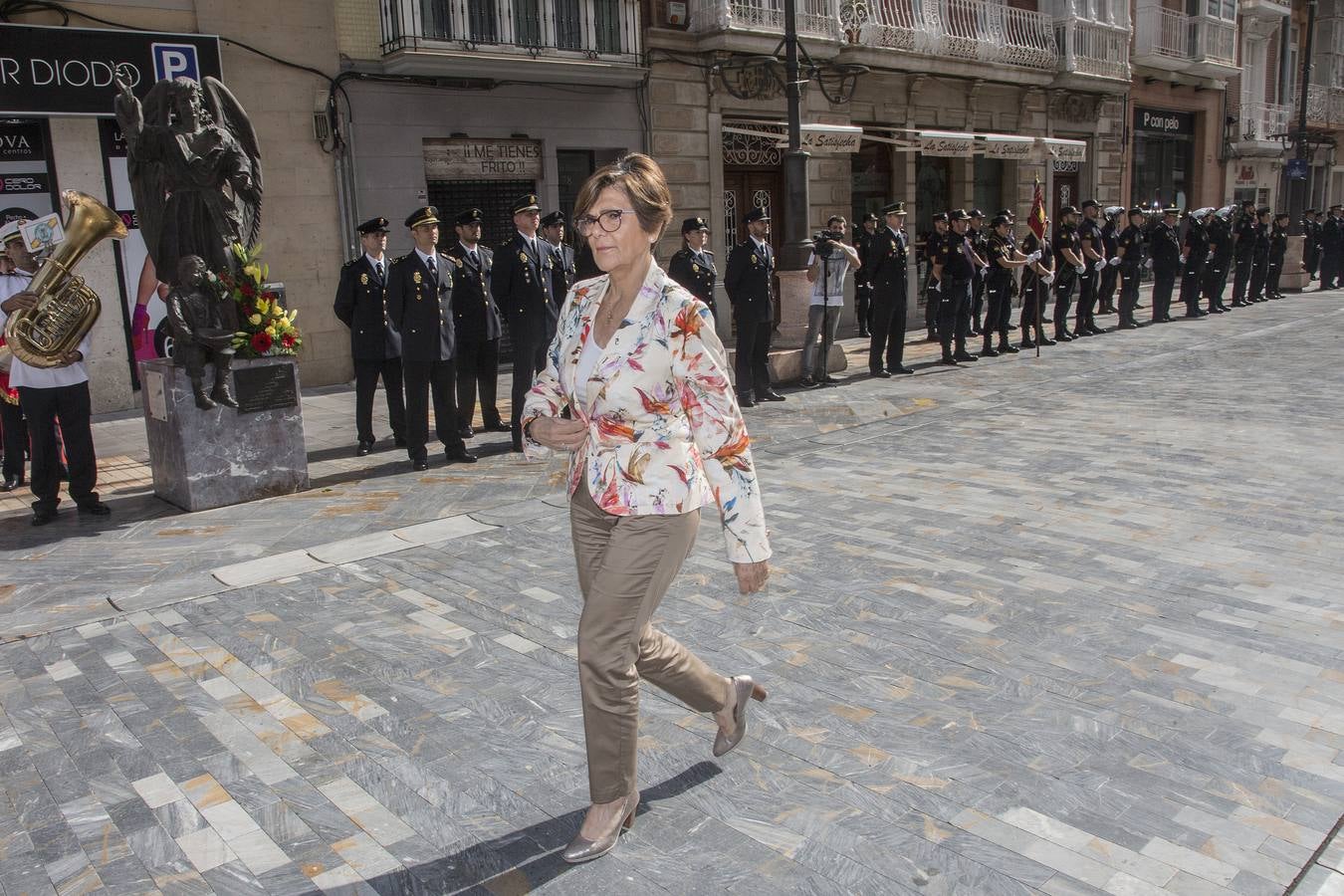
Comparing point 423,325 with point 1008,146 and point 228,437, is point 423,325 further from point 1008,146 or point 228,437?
point 1008,146

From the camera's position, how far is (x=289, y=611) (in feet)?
17.4

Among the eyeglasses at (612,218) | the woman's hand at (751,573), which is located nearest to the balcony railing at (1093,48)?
the eyeglasses at (612,218)

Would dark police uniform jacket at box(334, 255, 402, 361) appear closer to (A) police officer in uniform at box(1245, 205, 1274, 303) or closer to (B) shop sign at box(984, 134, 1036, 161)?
(B) shop sign at box(984, 134, 1036, 161)

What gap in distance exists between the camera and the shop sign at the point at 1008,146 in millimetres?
20109

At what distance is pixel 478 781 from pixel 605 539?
1033 mm

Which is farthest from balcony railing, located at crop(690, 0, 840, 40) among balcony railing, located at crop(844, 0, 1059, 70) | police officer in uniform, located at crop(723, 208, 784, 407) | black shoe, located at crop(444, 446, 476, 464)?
black shoe, located at crop(444, 446, 476, 464)

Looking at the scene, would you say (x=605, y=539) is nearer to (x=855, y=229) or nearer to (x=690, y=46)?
(x=690, y=46)

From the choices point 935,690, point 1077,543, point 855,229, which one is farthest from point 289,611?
point 855,229

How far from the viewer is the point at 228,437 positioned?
7.51 metres

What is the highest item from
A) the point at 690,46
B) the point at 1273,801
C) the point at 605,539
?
the point at 690,46

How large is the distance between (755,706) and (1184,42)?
3035cm

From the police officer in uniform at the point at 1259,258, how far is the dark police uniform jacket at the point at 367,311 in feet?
60.7

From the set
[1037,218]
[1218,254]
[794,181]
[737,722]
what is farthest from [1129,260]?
[737,722]

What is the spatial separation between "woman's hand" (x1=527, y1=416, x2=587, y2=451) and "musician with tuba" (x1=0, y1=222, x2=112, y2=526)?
5112 millimetres
